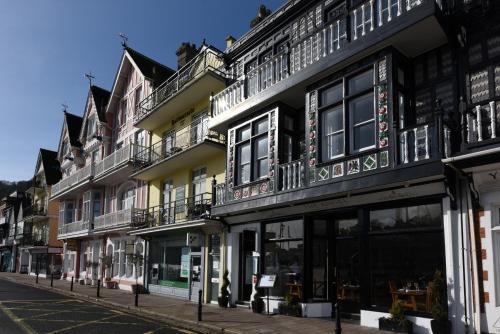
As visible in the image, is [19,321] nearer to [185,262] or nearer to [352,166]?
[185,262]

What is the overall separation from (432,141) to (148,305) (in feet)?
41.7

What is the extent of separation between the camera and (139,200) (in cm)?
2692

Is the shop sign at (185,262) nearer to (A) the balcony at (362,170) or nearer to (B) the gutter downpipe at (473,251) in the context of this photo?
(A) the balcony at (362,170)

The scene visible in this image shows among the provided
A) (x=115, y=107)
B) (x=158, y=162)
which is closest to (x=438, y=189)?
(x=158, y=162)

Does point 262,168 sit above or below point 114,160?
below

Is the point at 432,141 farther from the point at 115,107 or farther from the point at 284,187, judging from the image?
the point at 115,107

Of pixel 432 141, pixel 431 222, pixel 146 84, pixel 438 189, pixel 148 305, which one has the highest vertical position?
pixel 146 84

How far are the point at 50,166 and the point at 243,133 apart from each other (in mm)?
41008

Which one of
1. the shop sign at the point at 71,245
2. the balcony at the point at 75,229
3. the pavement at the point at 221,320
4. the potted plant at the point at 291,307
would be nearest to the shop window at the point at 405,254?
the pavement at the point at 221,320

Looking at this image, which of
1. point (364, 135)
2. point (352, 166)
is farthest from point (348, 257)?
point (364, 135)

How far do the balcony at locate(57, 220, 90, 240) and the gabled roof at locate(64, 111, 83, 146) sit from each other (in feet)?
25.3

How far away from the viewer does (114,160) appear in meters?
28.0

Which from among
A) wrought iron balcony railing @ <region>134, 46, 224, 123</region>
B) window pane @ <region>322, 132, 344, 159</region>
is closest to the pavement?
window pane @ <region>322, 132, 344, 159</region>

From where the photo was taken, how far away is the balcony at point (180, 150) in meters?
19.4
